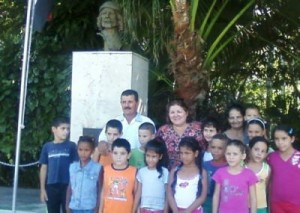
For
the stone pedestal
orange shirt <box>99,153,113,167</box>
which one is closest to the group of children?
orange shirt <box>99,153,113,167</box>

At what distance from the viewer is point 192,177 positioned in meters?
5.36

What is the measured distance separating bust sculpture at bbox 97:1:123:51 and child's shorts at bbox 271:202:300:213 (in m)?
3.37

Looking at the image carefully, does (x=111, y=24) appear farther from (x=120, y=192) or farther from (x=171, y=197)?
(x=171, y=197)

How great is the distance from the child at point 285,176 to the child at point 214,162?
0.45 meters

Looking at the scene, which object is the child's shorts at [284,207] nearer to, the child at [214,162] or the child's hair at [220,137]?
the child at [214,162]

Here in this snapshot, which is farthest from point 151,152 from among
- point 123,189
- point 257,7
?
point 257,7

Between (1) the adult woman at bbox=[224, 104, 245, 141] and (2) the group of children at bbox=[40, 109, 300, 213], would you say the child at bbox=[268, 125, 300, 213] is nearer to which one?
(2) the group of children at bbox=[40, 109, 300, 213]

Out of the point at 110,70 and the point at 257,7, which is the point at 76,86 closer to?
the point at 110,70

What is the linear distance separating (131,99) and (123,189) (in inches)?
36.8

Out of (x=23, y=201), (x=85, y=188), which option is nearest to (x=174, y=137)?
(x=85, y=188)

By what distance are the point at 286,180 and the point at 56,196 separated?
7.26 ft

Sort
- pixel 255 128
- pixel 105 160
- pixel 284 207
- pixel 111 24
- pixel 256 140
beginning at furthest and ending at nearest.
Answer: pixel 111 24
pixel 105 160
pixel 255 128
pixel 284 207
pixel 256 140

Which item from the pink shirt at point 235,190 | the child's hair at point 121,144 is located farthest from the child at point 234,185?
the child's hair at point 121,144

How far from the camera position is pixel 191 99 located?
7.49 m
